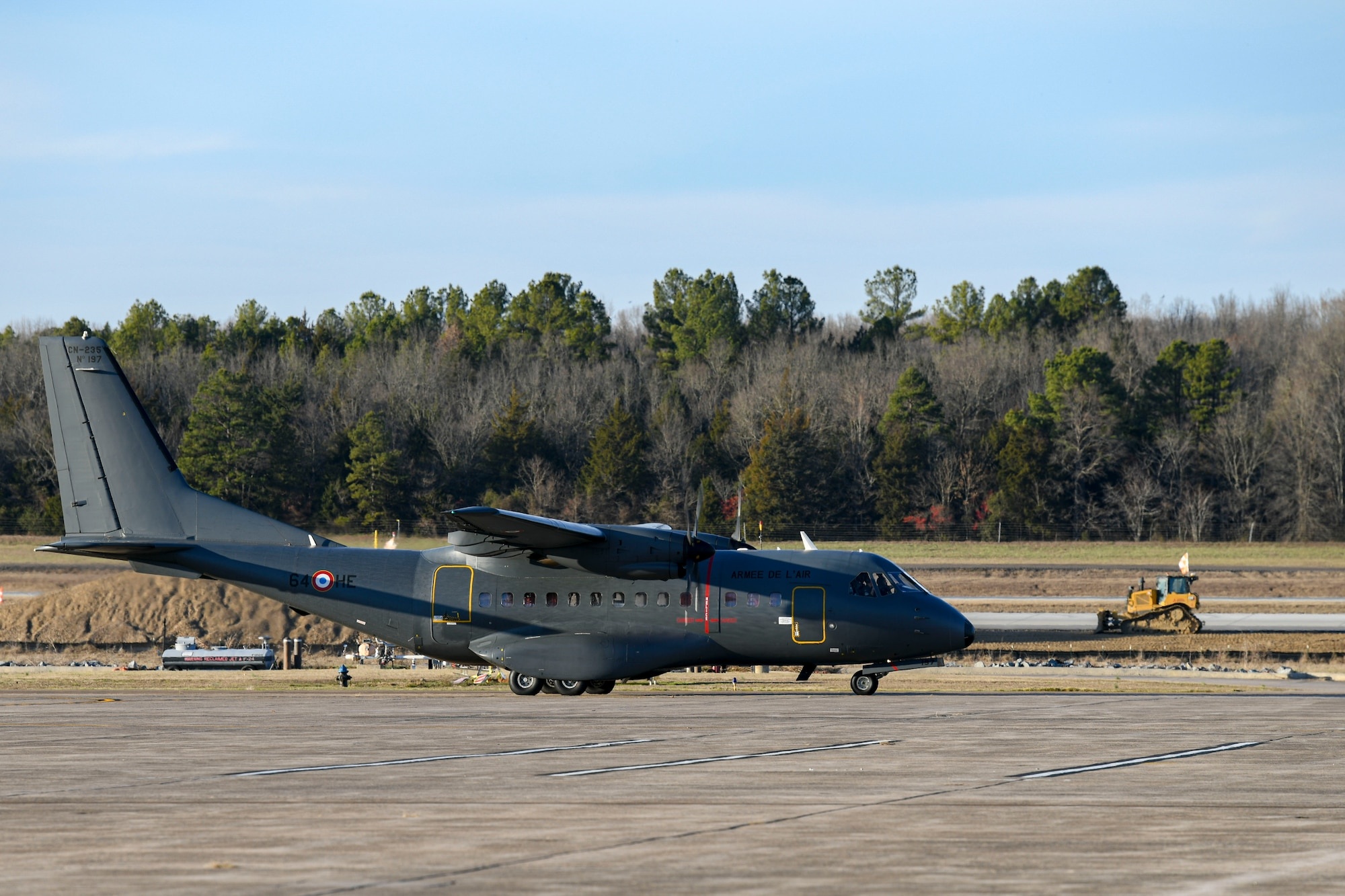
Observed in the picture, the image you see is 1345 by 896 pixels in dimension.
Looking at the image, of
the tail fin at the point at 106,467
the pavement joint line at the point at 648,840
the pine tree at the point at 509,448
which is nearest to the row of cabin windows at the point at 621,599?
the tail fin at the point at 106,467

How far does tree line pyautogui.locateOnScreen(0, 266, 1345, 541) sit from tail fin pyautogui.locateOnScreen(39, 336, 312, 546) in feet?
202

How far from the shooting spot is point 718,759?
18.8 m

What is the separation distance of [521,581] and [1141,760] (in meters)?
15.8

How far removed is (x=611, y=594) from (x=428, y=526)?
59.3 meters

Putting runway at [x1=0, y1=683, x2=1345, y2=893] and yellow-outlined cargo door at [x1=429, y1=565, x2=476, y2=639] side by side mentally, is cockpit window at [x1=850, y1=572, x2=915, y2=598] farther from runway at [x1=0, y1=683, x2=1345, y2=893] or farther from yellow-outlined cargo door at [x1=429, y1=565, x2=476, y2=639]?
yellow-outlined cargo door at [x1=429, y1=565, x2=476, y2=639]

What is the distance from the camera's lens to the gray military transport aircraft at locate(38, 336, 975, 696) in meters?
30.4

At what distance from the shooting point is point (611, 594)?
101 ft

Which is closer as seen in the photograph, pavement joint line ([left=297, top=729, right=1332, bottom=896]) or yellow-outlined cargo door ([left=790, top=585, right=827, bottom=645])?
pavement joint line ([left=297, top=729, right=1332, bottom=896])

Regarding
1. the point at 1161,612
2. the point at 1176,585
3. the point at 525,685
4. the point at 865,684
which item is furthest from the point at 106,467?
the point at 1176,585

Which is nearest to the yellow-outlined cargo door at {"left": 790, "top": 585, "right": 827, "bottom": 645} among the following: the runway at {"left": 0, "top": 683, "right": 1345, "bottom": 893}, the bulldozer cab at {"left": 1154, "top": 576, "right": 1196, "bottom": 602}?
the runway at {"left": 0, "top": 683, "right": 1345, "bottom": 893}

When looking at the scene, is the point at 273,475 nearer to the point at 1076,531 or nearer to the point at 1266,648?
the point at 1076,531

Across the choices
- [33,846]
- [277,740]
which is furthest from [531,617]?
[33,846]

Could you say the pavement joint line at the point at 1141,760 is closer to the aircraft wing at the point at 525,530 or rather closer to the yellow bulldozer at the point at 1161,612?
the aircraft wing at the point at 525,530

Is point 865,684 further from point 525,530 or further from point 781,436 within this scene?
point 781,436
